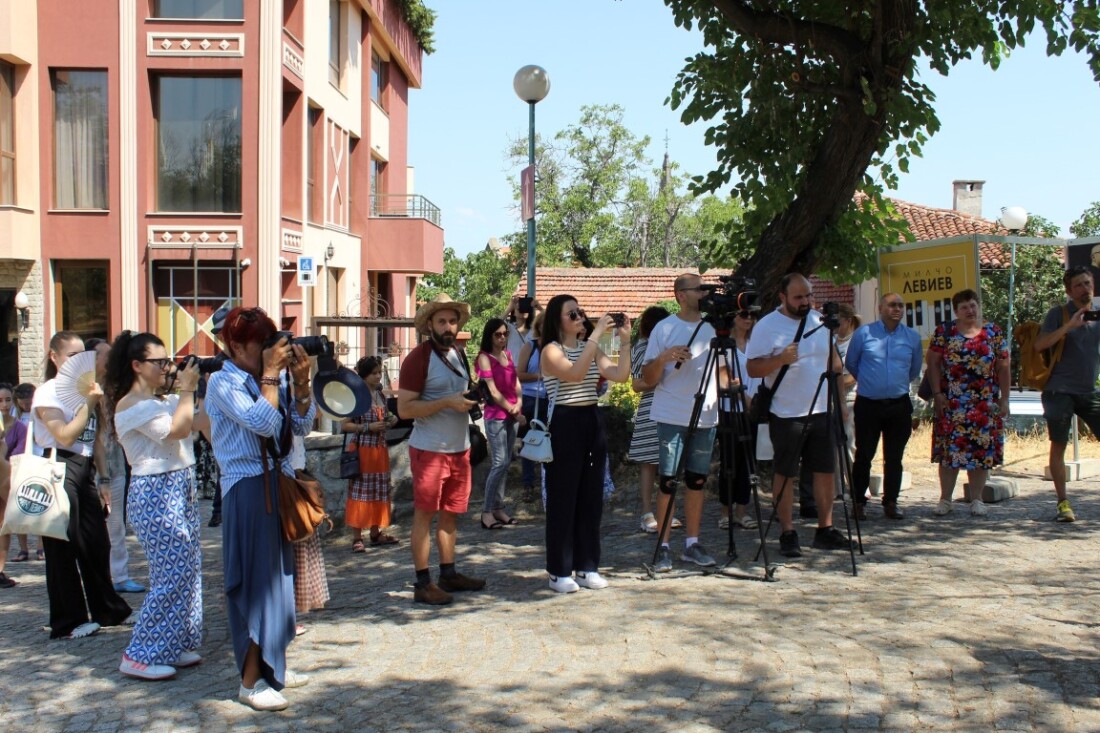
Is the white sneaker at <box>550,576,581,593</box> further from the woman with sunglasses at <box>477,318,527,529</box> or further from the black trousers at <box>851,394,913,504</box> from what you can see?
the black trousers at <box>851,394,913,504</box>

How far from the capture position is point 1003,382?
360 inches

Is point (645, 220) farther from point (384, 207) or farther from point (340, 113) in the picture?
point (340, 113)

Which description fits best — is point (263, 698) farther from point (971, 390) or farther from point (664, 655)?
point (971, 390)

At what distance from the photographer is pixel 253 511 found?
17.0 ft

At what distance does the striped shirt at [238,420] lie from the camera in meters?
5.03

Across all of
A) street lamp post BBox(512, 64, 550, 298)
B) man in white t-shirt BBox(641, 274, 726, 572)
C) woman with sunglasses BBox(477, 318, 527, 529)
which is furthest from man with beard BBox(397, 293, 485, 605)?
street lamp post BBox(512, 64, 550, 298)

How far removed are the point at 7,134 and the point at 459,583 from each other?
1707 centimetres

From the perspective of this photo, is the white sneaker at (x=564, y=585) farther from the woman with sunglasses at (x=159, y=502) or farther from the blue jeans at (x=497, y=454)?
the blue jeans at (x=497, y=454)

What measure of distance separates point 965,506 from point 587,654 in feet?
17.6

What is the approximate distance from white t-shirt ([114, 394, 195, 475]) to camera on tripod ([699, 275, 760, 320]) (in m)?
3.18

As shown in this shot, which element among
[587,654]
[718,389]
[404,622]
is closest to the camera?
[587,654]

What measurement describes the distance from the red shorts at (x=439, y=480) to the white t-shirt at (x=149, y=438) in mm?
1493

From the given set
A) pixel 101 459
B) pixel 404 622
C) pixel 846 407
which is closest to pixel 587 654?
pixel 404 622

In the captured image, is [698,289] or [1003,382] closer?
[698,289]
